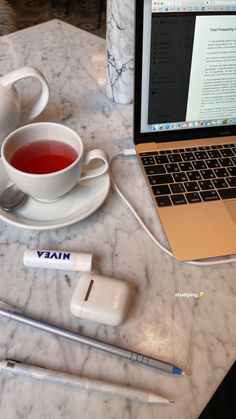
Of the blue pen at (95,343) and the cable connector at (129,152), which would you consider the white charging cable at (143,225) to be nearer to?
the cable connector at (129,152)

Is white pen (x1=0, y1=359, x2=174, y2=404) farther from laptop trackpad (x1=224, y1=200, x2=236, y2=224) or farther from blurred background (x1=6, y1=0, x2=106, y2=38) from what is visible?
blurred background (x1=6, y1=0, x2=106, y2=38)

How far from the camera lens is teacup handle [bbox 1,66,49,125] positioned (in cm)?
55

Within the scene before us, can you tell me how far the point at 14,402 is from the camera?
33 cm

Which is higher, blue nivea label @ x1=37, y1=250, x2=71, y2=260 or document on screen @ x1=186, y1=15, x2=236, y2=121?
document on screen @ x1=186, y1=15, x2=236, y2=121

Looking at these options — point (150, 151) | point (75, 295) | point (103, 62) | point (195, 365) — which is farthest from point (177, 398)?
point (103, 62)

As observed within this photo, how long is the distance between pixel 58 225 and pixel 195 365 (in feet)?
0.73

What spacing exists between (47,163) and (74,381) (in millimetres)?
269

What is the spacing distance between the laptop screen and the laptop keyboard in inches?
1.4

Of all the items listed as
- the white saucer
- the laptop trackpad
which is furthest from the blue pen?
the laptop trackpad

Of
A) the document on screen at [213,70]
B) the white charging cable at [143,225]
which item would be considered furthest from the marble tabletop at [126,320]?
the document on screen at [213,70]

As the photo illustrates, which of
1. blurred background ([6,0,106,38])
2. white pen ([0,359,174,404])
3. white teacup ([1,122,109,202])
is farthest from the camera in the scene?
blurred background ([6,0,106,38])

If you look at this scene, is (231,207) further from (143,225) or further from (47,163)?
(47,163)

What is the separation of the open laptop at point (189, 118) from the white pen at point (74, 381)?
164 mm

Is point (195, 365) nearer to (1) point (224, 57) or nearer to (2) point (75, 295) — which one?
(2) point (75, 295)
